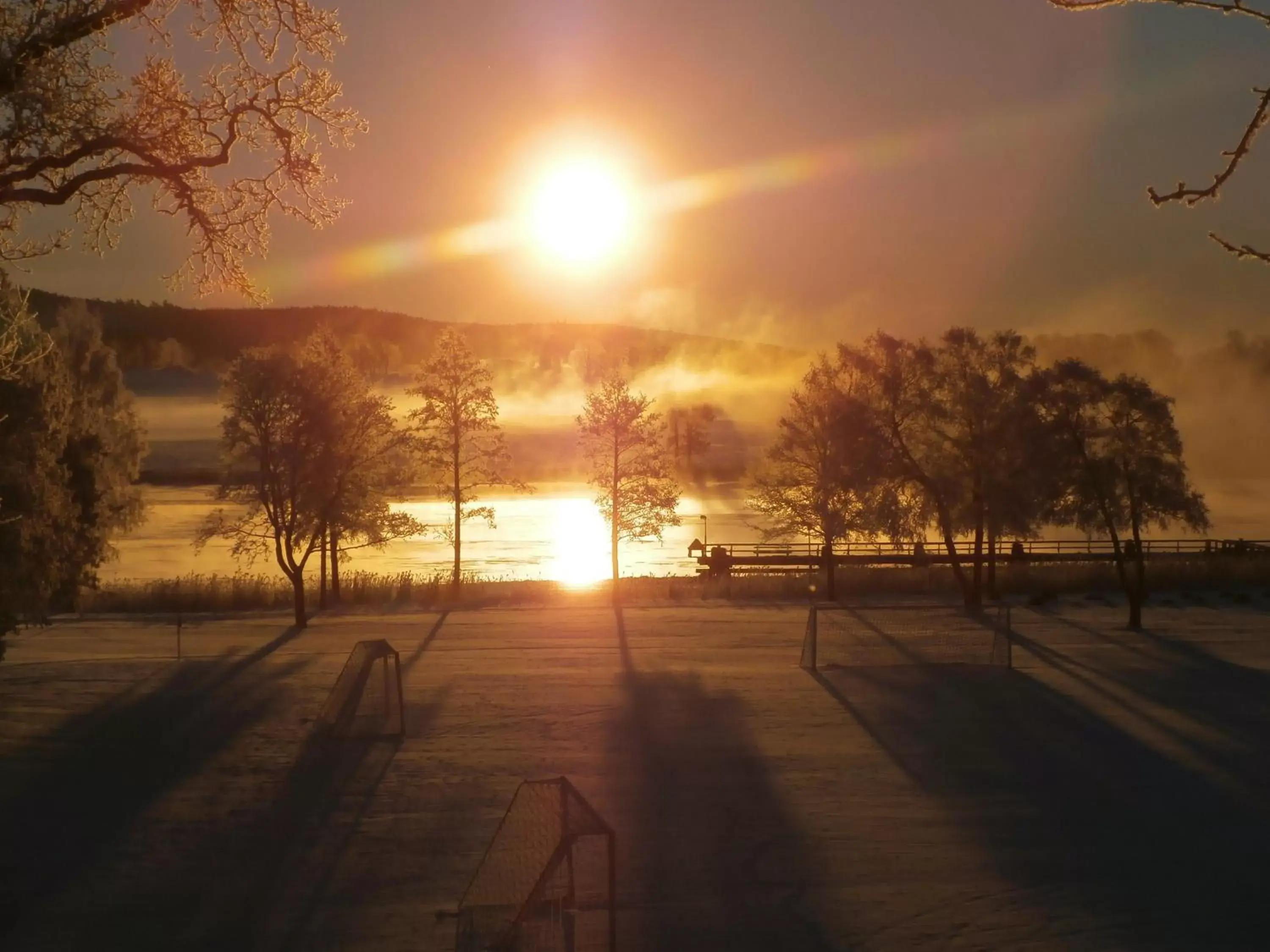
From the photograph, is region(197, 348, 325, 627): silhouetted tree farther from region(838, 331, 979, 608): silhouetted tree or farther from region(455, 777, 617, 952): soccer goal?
region(455, 777, 617, 952): soccer goal

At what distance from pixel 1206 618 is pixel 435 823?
33.2 meters

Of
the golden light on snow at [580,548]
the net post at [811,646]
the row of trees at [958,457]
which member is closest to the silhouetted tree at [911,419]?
the row of trees at [958,457]


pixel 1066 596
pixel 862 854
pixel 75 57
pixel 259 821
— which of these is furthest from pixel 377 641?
pixel 1066 596

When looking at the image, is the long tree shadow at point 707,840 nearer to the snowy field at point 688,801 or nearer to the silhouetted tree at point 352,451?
the snowy field at point 688,801

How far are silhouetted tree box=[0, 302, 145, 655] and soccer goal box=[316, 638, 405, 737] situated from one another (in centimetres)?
512

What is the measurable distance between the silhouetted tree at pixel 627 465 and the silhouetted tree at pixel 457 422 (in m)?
4.37

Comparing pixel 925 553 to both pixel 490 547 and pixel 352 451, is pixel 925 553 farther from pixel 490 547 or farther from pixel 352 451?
pixel 490 547

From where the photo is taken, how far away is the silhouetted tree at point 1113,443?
37.8 meters

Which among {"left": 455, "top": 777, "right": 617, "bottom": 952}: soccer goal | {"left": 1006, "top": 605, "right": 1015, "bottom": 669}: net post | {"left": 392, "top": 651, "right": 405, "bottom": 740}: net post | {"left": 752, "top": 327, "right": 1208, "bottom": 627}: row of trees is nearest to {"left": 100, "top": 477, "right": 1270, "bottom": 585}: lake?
{"left": 752, "top": 327, "right": 1208, "bottom": 627}: row of trees

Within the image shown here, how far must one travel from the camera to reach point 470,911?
28.0 ft

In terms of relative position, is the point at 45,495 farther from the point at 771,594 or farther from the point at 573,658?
the point at 771,594

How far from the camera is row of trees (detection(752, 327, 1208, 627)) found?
3888 centimetres

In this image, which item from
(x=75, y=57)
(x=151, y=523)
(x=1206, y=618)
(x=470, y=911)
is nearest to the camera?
(x=470, y=911)

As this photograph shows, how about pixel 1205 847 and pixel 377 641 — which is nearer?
pixel 1205 847
